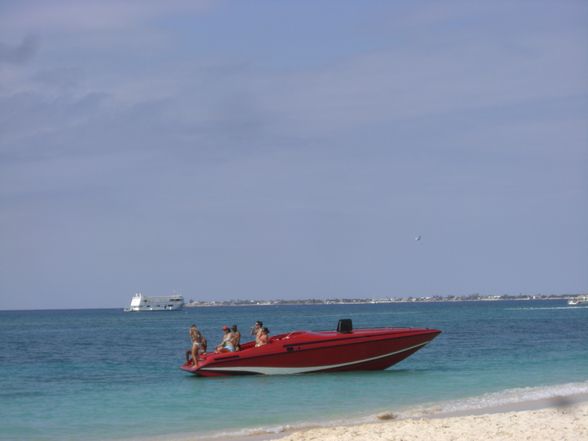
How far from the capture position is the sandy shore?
44.8 feet

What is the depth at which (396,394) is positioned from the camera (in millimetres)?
21250

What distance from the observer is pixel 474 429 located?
1434cm

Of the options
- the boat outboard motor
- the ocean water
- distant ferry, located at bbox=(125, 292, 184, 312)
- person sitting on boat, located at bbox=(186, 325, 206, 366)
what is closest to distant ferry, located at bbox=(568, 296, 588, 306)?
distant ferry, located at bbox=(125, 292, 184, 312)

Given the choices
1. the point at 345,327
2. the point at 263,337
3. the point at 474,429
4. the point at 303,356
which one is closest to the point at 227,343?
the point at 263,337

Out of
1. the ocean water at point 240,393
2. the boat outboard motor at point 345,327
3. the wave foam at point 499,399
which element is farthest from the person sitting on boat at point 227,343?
the wave foam at point 499,399

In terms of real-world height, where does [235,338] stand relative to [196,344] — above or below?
above

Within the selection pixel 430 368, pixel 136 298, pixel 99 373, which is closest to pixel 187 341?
pixel 99 373

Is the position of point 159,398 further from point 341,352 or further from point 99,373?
point 99,373

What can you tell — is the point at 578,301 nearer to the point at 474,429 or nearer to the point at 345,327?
the point at 345,327

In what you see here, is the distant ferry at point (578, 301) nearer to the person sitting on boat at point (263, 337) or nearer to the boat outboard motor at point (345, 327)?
the boat outboard motor at point (345, 327)

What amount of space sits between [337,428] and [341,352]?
9830mm

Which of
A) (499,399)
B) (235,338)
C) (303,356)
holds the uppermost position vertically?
(235,338)

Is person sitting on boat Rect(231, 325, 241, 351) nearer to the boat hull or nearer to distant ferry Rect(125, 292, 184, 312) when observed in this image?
the boat hull

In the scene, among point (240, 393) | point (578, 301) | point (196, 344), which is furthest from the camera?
point (578, 301)
